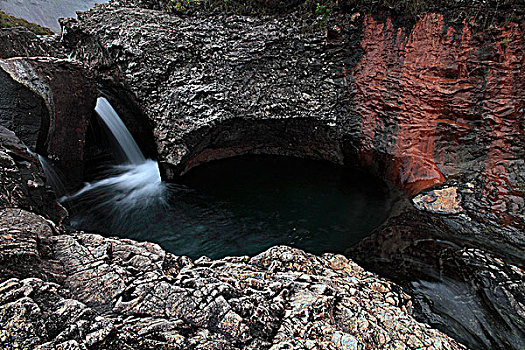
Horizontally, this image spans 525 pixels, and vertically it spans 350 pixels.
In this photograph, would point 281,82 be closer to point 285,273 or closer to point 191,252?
point 191,252

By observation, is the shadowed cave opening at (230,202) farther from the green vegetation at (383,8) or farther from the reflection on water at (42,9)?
the reflection on water at (42,9)

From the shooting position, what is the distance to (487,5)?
5770 millimetres

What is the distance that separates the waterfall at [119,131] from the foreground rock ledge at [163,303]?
4719 millimetres

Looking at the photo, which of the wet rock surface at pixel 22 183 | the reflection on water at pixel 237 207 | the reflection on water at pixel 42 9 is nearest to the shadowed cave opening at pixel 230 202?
the reflection on water at pixel 237 207

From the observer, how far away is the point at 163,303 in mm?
2461

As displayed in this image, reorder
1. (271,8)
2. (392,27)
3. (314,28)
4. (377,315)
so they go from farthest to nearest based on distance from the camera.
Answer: (271,8) < (314,28) < (392,27) < (377,315)

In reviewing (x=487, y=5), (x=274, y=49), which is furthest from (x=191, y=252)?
(x=487, y=5)

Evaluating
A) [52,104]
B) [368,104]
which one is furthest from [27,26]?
[368,104]

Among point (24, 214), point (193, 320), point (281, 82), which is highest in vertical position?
point (281, 82)

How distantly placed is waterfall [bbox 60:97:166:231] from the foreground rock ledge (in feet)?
9.79

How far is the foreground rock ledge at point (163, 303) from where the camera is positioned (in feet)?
6.46

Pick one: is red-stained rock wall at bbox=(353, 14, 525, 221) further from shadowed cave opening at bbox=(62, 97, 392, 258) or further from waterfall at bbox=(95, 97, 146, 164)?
waterfall at bbox=(95, 97, 146, 164)

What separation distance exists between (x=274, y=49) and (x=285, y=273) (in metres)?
5.77

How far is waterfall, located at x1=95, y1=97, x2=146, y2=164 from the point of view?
24.0 ft
